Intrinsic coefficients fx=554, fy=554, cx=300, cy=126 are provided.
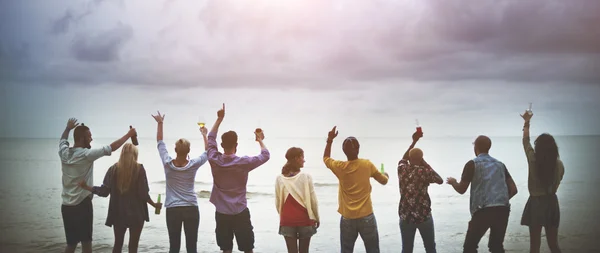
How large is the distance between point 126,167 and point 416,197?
8.76 ft

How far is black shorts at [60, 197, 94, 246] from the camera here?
5.34m

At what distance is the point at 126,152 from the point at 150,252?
8.23 ft

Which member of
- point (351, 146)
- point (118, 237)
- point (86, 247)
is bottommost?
point (86, 247)

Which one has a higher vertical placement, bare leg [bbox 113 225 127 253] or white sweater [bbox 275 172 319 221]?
white sweater [bbox 275 172 319 221]

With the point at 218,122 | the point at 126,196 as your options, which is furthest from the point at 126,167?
the point at 218,122

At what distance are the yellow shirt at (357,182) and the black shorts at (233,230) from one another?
0.94 m

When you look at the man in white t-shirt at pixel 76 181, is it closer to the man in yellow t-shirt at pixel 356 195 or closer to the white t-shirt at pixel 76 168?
the white t-shirt at pixel 76 168

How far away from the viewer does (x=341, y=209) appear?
5.01m

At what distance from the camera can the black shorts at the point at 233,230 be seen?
509 cm

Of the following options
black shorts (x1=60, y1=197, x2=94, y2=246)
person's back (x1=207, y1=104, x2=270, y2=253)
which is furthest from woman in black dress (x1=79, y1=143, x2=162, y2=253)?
person's back (x1=207, y1=104, x2=270, y2=253)

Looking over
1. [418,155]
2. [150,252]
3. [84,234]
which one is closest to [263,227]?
[150,252]

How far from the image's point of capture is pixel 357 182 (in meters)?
4.92

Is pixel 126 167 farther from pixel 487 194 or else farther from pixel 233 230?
pixel 487 194

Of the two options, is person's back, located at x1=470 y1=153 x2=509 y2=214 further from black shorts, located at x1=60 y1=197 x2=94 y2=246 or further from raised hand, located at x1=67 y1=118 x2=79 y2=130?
raised hand, located at x1=67 y1=118 x2=79 y2=130
